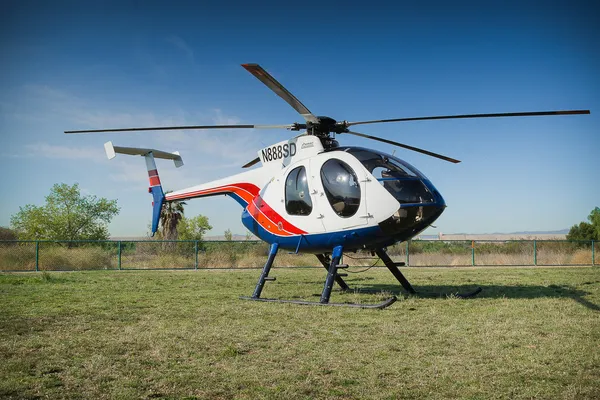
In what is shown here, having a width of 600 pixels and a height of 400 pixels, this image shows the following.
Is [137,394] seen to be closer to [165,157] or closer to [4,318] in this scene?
[4,318]

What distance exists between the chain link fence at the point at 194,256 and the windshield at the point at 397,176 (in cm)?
1355

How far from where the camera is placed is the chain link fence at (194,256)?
23625 millimetres

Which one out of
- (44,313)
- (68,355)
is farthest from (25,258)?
(68,355)

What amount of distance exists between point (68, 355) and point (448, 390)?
4173 mm

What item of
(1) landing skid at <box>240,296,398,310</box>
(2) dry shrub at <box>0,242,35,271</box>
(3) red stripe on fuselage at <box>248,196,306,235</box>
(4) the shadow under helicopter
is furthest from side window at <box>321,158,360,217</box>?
(2) dry shrub at <box>0,242,35,271</box>

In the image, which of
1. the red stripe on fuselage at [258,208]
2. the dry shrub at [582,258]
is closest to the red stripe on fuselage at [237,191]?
the red stripe on fuselage at [258,208]

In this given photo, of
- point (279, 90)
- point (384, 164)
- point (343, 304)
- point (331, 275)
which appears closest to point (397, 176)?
point (384, 164)

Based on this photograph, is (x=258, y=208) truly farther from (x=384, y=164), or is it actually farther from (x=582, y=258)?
(x=582, y=258)

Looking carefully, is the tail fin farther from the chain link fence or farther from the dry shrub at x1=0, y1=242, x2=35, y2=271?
the dry shrub at x1=0, y1=242, x2=35, y2=271

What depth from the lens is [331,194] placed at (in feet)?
31.9

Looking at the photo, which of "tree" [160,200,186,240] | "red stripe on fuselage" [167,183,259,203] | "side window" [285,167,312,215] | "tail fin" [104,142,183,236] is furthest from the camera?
"tree" [160,200,186,240]

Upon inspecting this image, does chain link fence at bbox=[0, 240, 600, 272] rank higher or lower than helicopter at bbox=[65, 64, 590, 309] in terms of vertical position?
lower

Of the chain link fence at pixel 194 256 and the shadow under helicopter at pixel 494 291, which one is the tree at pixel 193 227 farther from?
the shadow under helicopter at pixel 494 291

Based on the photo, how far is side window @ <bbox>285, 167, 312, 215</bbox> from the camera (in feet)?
33.4
